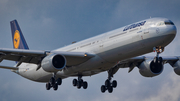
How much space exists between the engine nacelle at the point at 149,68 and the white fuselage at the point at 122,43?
6.51 metres

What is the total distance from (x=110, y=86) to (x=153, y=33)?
13.0 meters

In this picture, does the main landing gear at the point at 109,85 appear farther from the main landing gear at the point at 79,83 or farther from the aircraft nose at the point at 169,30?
the aircraft nose at the point at 169,30

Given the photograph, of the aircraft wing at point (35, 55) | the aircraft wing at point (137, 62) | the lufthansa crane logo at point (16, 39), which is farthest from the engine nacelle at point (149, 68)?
the lufthansa crane logo at point (16, 39)

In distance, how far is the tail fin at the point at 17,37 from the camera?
47.6m

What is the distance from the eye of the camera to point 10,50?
107 feet

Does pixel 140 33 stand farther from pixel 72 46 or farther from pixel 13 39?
pixel 13 39

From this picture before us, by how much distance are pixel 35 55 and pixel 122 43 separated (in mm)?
9800

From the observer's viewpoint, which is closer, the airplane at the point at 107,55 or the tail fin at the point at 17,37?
the airplane at the point at 107,55

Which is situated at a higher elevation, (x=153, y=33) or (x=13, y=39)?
(x=13, y=39)

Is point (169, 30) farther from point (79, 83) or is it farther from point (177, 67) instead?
point (79, 83)

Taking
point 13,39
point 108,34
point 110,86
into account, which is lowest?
point 110,86

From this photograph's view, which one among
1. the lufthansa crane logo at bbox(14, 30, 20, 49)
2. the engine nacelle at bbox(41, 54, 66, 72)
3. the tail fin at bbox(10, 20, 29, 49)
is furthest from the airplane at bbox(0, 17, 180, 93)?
the lufthansa crane logo at bbox(14, 30, 20, 49)

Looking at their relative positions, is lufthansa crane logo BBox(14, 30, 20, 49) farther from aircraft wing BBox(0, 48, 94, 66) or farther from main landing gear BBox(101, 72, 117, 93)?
main landing gear BBox(101, 72, 117, 93)

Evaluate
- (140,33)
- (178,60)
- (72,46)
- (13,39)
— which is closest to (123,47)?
(140,33)
